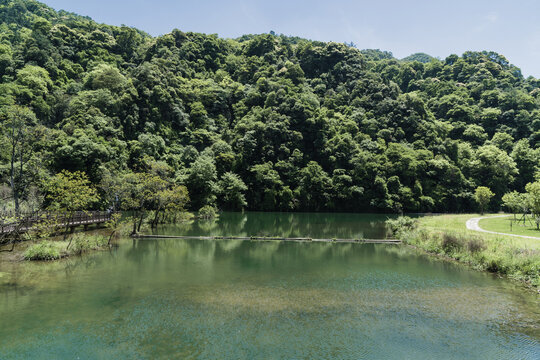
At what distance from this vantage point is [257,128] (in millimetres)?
76812

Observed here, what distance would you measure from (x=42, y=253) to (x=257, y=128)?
191ft

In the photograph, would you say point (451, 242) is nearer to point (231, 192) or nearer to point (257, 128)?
point (231, 192)

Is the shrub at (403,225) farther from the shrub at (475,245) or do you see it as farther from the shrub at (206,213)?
the shrub at (206,213)

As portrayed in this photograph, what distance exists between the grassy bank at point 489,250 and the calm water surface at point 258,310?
1.49 meters

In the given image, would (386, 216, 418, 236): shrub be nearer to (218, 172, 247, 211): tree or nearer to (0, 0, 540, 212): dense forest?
(0, 0, 540, 212): dense forest

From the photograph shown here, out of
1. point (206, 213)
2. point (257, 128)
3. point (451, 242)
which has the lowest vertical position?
→ point (206, 213)

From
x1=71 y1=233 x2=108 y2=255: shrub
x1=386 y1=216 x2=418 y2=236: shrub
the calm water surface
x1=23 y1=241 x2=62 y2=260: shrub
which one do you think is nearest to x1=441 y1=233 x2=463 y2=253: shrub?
the calm water surface

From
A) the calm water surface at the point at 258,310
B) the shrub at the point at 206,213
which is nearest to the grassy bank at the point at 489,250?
the calm water surface at the point at 258,310

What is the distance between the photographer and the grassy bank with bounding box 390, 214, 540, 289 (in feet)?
66.6

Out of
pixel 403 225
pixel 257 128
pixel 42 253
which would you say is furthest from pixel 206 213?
pixel 42 253

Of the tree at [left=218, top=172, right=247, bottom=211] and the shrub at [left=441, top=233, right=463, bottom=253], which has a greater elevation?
the tree at [left=218, top=172, right=247, bottom=211]

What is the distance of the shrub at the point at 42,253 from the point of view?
22766 millimetres

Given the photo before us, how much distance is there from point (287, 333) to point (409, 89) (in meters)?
122

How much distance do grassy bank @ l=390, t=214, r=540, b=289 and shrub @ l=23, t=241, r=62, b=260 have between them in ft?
101
